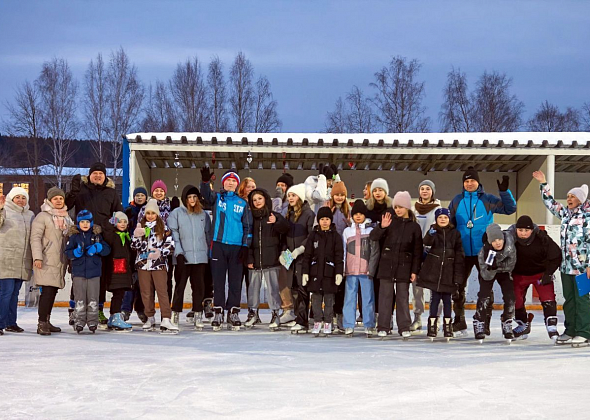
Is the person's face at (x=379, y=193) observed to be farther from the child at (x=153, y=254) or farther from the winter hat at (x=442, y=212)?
the child at (x=153, y=254)

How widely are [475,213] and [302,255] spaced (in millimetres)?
1942

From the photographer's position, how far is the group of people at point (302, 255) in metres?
7.87

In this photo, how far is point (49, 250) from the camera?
8.27 metres

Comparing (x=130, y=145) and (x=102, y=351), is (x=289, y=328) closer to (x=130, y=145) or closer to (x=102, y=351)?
(x=102, y=351)

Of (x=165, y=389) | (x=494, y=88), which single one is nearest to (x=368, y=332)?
(x=165, y=389)

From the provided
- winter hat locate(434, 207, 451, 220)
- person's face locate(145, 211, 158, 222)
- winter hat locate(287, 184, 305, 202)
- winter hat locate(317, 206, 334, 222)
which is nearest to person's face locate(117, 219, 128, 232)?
person's face locate(145, 211, 158, 222)

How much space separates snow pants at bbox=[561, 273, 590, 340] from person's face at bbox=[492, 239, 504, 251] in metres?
0.73

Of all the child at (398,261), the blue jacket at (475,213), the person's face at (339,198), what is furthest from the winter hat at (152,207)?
the blue jacket at (475,213)

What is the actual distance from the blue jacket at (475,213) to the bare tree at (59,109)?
88.5 feet

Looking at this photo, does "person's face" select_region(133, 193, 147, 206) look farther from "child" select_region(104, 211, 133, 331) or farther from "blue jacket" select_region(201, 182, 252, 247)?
"blue jacket" select_region(201, 182, 252, 247)

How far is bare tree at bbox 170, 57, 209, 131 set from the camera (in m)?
36.7

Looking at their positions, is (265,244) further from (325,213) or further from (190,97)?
(190,97)

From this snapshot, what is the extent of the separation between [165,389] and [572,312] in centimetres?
455

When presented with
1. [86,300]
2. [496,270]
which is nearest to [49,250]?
[86,300]
